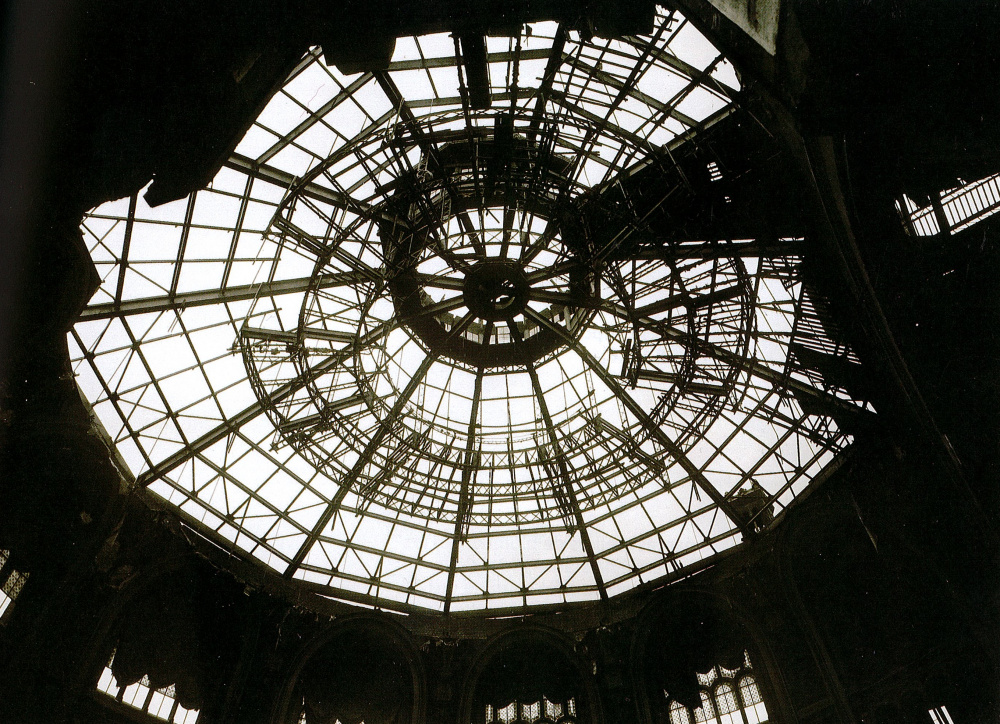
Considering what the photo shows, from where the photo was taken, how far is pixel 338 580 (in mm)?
24969

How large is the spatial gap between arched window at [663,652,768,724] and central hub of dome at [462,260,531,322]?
43.4ft

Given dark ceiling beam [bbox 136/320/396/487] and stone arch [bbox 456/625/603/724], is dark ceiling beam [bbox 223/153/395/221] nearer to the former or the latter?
dark ceiling beam [bbox 136/320/396/487]

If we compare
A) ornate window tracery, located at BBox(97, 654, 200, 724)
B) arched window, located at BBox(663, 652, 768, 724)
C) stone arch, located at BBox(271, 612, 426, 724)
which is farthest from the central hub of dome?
ornate window tracery, located at BBox(97, 654, 200, 724)

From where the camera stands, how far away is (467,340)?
23.4 metres

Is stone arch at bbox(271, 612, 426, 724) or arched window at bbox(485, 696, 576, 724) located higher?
stone arch at bbox(271, 612, 426, 724)

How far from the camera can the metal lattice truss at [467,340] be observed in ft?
56.9

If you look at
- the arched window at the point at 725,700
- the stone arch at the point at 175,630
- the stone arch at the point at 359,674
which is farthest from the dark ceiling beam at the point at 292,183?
the arched window at the point at 725,700

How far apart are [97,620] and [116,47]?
15948 mm

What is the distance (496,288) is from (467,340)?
311 cm

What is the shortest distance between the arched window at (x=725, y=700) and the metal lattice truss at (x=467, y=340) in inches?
152

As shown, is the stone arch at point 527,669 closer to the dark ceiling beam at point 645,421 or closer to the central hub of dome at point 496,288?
the dark ceiling beam at point 645,421

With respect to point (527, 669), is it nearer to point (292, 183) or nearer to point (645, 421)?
point (645, 421)

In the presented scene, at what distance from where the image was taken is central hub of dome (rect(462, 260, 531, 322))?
68.0 feet

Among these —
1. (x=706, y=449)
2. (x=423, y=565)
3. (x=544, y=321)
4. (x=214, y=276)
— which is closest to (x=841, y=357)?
(x=706, y=449)
